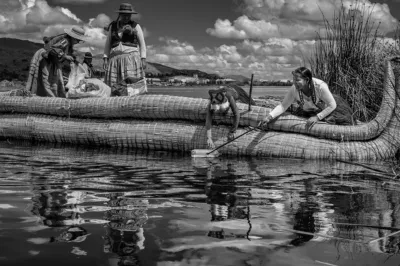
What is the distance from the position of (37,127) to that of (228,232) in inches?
311

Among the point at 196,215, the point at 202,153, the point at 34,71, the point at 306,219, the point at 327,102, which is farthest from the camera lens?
the point at 34,71

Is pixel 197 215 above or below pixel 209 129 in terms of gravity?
below

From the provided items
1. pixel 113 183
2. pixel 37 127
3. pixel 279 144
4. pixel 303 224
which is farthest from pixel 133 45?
pixel 303 224

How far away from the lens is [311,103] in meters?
8.19

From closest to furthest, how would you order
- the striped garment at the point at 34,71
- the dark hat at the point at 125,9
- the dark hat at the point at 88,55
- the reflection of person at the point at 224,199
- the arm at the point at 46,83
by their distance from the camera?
1. the reflection of person at the point at 224,199
2. the dark hat at the point at 125,9
3. the striped garment at the point at 34,71
4. the arm at the point at 46,83
5. the dark hat at the point at 88,55

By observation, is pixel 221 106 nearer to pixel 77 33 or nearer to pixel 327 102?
pixel 327 102

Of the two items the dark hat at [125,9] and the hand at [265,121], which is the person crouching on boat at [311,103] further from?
the dark hat at [125,9]

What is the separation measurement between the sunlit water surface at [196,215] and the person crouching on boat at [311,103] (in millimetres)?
1089

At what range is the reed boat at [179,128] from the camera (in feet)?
25.5

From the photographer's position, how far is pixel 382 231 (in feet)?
11.8

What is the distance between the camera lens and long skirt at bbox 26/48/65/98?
11117 millimetres

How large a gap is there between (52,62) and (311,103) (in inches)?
233

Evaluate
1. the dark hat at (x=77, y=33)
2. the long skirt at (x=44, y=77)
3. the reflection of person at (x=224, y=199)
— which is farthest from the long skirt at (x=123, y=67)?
the reflection of person at (x=224, y=199)

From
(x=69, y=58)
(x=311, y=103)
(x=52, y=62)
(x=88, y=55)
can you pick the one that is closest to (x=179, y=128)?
(x=311, y=103)
